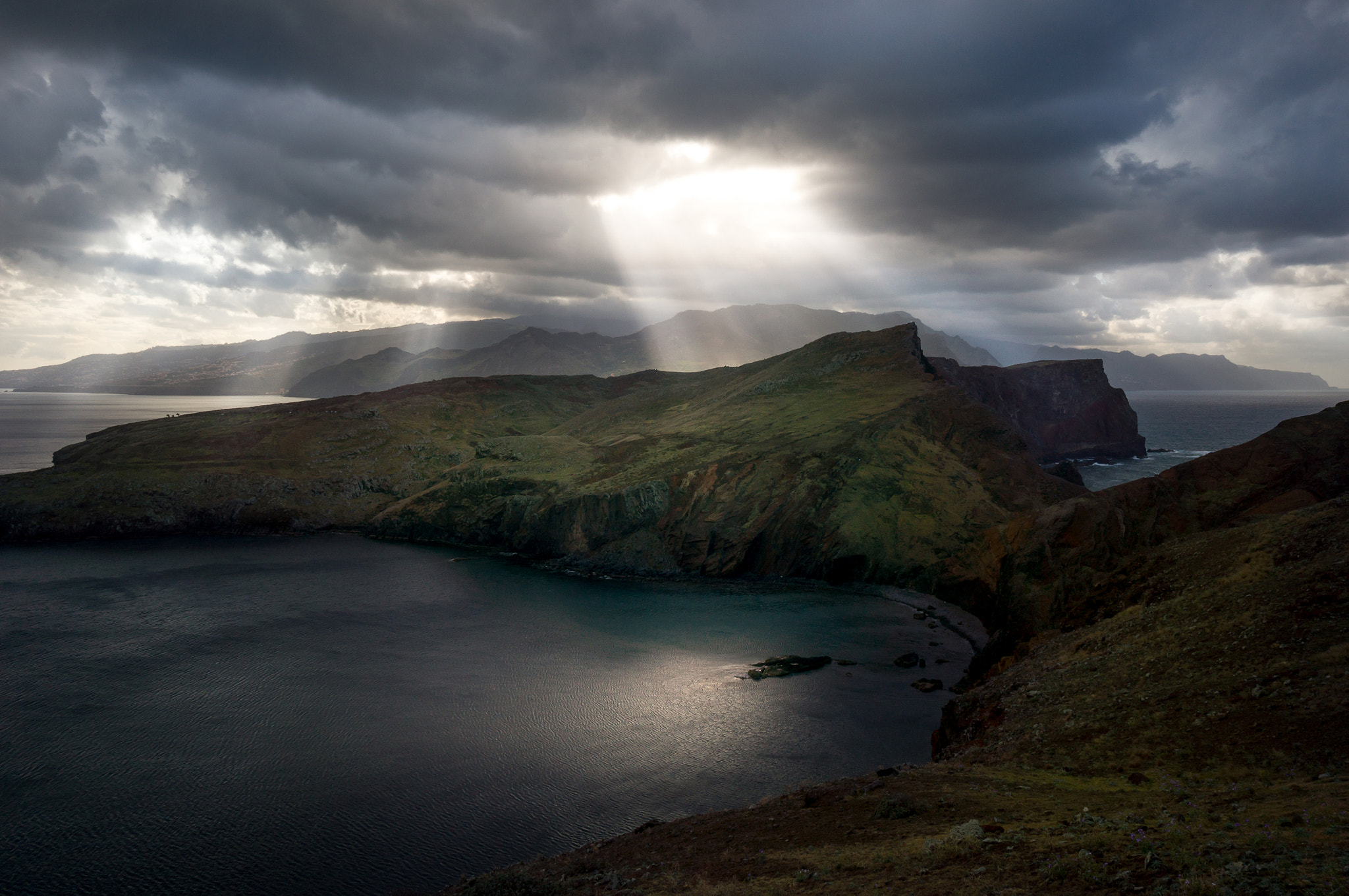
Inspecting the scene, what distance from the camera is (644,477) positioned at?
4173 inches

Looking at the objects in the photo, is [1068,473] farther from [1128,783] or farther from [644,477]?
[1128,783]

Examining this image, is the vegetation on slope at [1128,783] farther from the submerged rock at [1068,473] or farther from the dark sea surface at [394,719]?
the submerged rock at [1068,473]

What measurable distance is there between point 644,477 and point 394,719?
6186 centimetres

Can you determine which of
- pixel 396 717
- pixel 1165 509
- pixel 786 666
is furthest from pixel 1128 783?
pixel 396 717

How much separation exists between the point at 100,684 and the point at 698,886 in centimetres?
5524

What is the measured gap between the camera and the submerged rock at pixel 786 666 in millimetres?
56281

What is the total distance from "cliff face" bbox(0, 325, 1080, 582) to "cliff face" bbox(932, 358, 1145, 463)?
54.6m

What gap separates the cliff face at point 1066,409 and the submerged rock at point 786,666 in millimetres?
137774

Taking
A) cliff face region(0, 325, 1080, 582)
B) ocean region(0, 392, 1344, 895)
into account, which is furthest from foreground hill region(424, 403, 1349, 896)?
cliff face region(0, 325, 1080, 582)

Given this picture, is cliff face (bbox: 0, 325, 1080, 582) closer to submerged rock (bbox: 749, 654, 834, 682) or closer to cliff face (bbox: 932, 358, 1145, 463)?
submerged rock (bbox: 749, 654, 834, 682)

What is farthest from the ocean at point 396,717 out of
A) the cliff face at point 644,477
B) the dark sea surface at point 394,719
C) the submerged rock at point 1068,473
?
the submerged rock at point 1068,473

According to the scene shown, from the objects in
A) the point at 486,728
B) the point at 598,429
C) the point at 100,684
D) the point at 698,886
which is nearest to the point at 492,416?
the point at 598,429

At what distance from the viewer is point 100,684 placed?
175ft

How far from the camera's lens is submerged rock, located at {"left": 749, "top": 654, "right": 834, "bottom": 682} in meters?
56.3
